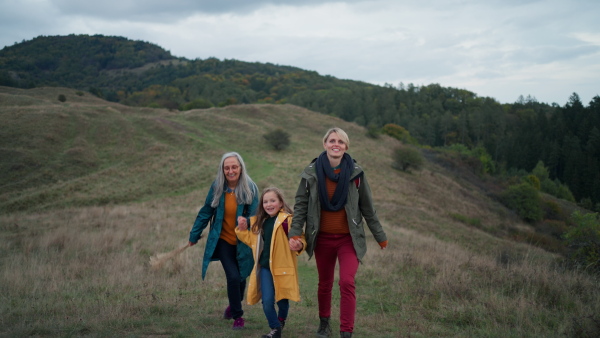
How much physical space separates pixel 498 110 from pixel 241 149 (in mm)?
101493

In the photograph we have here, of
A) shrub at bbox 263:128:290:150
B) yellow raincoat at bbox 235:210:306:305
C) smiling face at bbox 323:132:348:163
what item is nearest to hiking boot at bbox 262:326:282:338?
yellow raincoat at bbox 235:210:306:305

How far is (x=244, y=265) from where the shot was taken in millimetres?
4566

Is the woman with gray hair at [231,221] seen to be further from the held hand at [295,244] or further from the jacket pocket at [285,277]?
the held hand at [295,244]

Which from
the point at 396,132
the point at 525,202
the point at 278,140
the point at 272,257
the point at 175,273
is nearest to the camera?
the point at 272,257

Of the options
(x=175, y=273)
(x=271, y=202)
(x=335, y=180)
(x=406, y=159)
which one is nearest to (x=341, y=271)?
(x=335, y=180)

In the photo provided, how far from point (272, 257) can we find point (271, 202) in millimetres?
606

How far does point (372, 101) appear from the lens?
391 feet

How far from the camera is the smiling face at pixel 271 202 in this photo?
13.9 ft

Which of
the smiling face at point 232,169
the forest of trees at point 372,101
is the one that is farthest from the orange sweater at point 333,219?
the forest of trees at point 372,101

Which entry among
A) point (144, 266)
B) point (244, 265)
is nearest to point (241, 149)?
point (144, 266)

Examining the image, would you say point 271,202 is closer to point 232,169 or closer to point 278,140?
point 232,169

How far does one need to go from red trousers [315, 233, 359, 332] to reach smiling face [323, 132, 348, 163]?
2.77 feet

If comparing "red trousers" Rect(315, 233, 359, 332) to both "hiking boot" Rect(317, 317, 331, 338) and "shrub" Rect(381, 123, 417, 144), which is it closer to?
"hiking boot" Rect(317, 317, 331, 338)

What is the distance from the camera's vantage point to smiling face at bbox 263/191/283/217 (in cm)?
424
